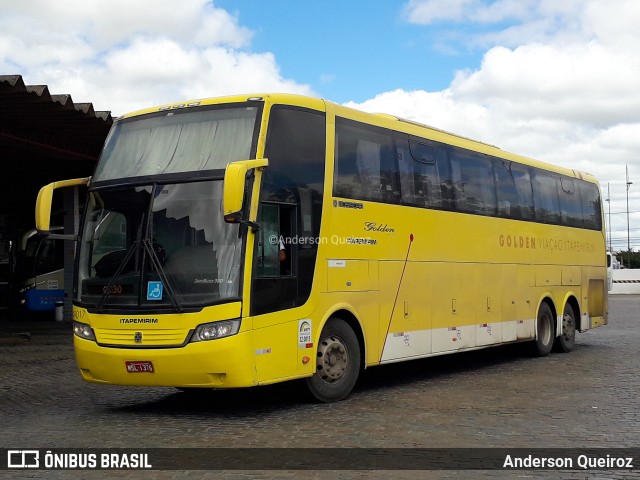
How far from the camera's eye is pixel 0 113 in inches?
748

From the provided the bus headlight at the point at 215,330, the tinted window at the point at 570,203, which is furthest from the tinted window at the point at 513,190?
the bus headlight at the point at 215,330

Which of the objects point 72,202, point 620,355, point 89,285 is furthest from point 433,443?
point 72,202

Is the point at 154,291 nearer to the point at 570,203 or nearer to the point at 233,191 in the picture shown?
the point at 233,191

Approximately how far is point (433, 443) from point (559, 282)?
1079cm

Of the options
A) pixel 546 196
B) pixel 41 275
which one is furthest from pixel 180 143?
pixel 41 275

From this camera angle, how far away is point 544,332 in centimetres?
1747

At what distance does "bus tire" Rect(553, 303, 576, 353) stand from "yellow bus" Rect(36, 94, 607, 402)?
520 centimetres

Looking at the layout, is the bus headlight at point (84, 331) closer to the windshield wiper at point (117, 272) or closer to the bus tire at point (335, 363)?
the windshield wiper at point (117, 272)

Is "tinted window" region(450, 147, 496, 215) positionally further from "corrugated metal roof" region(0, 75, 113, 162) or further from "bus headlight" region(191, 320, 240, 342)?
"corrugated metal roof" region(0, 75, 113, 162)

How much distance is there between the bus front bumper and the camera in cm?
937

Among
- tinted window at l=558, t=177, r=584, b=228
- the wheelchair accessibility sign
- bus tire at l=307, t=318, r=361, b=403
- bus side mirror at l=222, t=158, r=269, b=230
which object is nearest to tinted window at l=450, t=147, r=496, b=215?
tinted window at l=558, t=177, r=584, b=228

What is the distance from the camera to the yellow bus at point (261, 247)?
952cm

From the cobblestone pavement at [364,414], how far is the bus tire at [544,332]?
135 cm

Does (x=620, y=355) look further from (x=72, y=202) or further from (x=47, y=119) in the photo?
(x=72, y=202)
